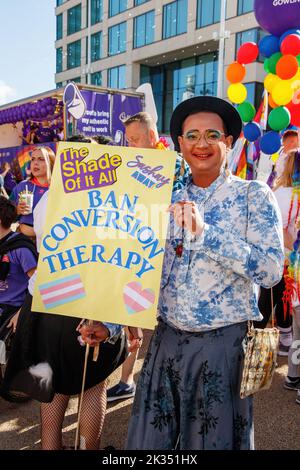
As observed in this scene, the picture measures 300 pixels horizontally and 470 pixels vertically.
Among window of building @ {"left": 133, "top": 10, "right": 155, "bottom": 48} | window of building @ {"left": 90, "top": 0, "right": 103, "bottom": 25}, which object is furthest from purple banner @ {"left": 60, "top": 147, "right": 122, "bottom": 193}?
window of building @ {"left": 90, "top": 0, "right": 103, "bottom": 25}

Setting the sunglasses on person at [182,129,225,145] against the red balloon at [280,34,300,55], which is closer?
the sunglasses on person at [182,129,225,145]

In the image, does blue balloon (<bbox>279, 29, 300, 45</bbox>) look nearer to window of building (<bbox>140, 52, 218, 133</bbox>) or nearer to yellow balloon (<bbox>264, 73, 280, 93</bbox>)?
yellow balloon (<bbox>264, 73, 280, 93</bbox>)

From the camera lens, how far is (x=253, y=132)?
17.5 feet

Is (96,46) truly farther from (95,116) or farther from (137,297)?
(137,297)

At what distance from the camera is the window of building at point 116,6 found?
25672mm

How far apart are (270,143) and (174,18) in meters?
20.5

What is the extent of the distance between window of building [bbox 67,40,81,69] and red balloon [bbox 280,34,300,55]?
27818 millimetres

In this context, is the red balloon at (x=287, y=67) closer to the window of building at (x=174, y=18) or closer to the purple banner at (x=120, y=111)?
the purple banner at (x=120, y=111)

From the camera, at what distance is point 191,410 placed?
5.57 feet

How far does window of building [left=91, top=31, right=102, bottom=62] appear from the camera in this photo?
28.2 m

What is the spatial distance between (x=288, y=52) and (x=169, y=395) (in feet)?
13.5

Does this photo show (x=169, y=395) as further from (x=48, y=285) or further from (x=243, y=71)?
(x=243, y=71)


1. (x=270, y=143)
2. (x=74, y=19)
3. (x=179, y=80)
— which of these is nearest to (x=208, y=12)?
(x=179, y=80)
